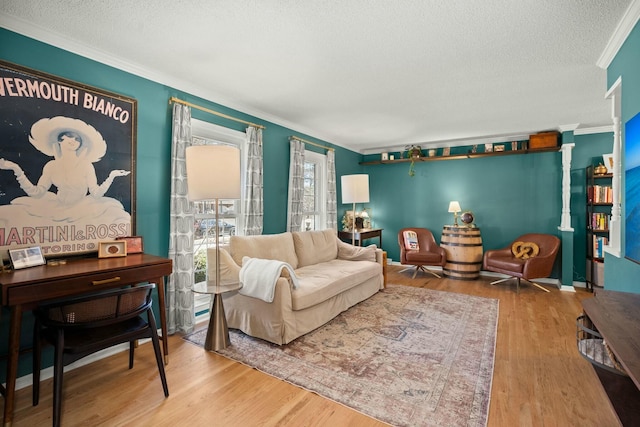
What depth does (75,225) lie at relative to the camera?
7.47ft

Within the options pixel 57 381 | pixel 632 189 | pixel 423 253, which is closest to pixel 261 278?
pixel 57 381

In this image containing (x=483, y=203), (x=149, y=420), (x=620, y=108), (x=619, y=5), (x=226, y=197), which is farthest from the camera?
(x=483, y=203)

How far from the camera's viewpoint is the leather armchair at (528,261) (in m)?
4.25

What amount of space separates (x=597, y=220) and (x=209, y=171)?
16.6 ft

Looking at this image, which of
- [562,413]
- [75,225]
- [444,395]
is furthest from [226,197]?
[562,413]

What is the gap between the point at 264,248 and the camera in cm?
328

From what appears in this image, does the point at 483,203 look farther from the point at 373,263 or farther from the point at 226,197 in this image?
the point at 226,197

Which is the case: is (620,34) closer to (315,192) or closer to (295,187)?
(295,187)

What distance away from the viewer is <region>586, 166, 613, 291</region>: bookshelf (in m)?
4.23

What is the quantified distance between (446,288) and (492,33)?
332 cm

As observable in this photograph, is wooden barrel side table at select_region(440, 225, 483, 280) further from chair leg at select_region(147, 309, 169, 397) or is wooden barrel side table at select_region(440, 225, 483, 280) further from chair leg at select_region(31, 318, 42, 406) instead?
chair leg at select_region(31, 318, 42, 406)

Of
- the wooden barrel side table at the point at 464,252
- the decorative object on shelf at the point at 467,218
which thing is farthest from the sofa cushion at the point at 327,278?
the decorative object on shelf at the point at 467,218

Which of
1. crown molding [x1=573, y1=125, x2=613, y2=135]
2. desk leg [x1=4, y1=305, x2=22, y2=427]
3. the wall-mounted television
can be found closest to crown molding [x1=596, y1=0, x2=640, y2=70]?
the wall-mounted television

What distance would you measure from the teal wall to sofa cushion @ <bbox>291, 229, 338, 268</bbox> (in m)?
2.76
